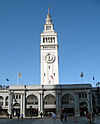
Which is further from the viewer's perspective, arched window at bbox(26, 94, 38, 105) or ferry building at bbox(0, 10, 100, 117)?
arched window at bbox(26, 94, 38, 105)

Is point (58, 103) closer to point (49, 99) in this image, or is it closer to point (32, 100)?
point (49, 99)

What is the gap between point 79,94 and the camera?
9250 cm

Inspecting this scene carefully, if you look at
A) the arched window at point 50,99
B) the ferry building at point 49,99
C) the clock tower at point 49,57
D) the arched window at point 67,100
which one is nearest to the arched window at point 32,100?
the ferry building at point 49,99

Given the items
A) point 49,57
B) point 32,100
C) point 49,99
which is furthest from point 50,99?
point 49,57

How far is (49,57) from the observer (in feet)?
349

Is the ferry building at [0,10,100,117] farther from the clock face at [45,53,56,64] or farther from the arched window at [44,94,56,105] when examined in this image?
the clock face at [45,53,56,64]

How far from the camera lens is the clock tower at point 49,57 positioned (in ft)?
335

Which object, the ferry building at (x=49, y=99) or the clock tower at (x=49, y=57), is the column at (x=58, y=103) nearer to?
the ferry building at (x=49, y=99)

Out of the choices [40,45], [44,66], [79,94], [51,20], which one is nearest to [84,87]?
[79,94]

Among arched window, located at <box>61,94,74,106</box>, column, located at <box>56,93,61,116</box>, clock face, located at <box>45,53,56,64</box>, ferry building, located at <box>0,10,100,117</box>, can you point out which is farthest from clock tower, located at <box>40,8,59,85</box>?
column, located at <box>56,93,61,116</box>

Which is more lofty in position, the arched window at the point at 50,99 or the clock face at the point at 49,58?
the clock face at the point at 49,58

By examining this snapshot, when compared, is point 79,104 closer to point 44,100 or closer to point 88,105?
point 88,105

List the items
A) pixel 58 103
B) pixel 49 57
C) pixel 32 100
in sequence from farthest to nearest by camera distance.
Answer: pixel 49 57 < pixel 32 100 < pixel 58 103

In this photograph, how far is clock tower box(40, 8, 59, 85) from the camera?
4021 inches
